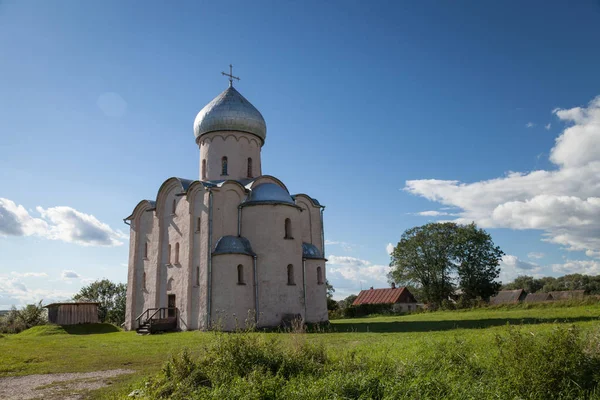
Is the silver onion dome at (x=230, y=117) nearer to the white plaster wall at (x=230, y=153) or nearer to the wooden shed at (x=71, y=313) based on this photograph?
the white plaster wall at (x=230, y=153)

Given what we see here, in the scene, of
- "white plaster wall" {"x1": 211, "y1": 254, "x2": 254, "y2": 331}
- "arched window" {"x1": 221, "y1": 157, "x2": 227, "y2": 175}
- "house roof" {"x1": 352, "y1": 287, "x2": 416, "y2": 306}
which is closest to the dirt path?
"white plaster wall" {"x1": 211, "y1": 254, "x2": 254, "y2": 331}

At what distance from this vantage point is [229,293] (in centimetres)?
1894

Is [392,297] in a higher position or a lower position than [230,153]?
lower

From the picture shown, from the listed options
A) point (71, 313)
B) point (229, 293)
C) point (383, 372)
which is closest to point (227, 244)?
point (229, 293)

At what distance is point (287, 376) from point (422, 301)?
36.0 m

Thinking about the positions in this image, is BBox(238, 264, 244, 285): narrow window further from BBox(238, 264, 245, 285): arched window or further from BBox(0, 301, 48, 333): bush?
BBox(0, 301, 48, 333): bush

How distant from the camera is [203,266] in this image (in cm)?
1959

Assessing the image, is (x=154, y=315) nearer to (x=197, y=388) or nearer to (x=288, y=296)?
(x=288, y=296)

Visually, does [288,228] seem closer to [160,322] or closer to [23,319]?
[160,322]

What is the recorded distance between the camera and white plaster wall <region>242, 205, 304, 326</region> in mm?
19750

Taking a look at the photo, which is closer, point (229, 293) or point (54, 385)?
point (54, 385)

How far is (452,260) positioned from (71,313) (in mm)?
29147

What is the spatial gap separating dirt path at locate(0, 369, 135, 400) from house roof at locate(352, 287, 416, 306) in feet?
110

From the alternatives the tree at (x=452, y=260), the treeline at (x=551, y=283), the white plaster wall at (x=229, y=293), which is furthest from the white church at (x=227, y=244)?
the treeline at (x=551, y=283)
